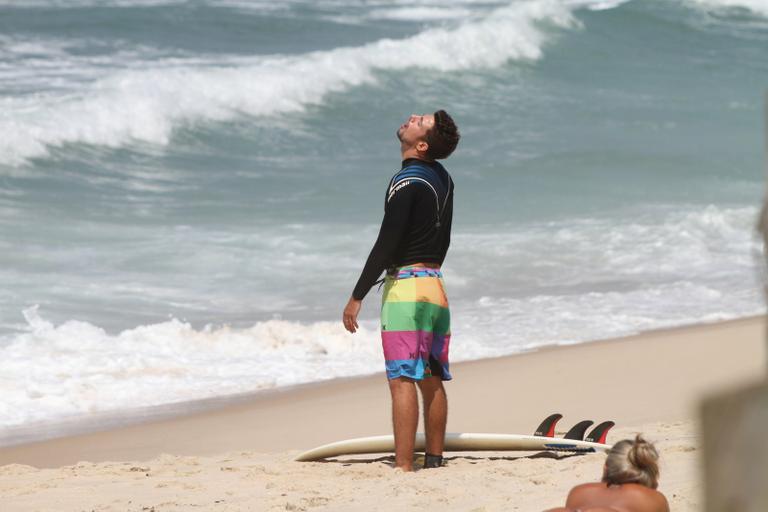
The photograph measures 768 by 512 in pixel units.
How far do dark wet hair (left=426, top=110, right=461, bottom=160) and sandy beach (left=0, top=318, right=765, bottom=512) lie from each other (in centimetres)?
137

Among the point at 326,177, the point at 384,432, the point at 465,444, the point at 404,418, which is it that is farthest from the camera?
the point at 326,177

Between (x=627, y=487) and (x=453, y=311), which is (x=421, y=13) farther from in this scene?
(x=627, y=487)

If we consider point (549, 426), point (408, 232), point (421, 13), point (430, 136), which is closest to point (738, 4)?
point (421, 13)

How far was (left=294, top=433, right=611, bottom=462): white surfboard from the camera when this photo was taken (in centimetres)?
596

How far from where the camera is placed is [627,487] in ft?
12.2

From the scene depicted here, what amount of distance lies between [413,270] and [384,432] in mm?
1803

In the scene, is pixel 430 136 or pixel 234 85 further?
pixel 234 85

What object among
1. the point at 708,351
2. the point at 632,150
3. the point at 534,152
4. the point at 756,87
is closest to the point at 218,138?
the point at 534,152

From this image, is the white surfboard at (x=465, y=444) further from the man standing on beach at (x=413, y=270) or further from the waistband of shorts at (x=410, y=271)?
the waistband of shorts at (x=410, y=271)

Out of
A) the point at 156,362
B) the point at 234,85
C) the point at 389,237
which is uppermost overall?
the point at 234,85

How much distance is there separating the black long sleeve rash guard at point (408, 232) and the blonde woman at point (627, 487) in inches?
74.0

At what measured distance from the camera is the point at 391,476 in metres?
5.63

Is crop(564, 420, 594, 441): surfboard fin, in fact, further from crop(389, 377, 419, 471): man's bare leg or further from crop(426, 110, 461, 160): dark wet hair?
crop(426, 110, 461, 160): dark wet hair

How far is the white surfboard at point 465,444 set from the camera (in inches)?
235
